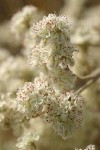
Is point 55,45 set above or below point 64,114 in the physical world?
above

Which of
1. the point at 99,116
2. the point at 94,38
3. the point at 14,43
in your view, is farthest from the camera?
the point at 14,43

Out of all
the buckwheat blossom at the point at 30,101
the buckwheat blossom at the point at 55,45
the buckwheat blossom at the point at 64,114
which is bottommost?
the buckwheat blossom at the point at 64,114

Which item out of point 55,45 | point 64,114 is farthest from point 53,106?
point 55,45

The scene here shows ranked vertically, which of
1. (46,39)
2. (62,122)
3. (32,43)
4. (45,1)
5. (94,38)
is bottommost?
(62,122)

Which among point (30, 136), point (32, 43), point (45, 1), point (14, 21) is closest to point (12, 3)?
point (45, 1)

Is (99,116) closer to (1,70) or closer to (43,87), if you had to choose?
(1,70)

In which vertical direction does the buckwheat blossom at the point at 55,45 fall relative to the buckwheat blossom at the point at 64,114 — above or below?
above

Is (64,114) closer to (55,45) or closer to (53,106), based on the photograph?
(53,106)

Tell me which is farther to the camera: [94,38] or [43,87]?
[94,38]
